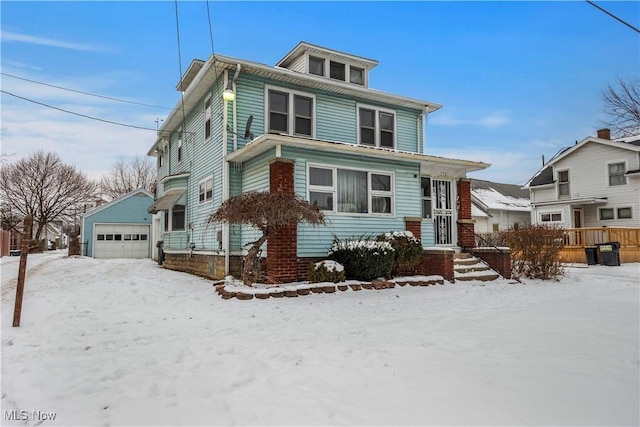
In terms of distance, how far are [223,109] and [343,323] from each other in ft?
24.9

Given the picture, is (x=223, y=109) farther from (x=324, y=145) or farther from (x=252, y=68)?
(x=324, y=145)

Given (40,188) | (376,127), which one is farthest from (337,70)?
(40,188)

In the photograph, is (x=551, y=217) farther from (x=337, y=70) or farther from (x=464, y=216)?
(x=337, y=70)

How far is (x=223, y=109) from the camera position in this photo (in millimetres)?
11148

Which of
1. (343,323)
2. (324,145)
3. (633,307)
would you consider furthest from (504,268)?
(343,323)

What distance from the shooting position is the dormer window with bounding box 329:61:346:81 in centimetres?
1375

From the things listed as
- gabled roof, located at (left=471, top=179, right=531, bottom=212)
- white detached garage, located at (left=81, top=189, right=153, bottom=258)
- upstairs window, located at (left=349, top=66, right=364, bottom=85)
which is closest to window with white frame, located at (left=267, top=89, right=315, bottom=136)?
upstairs window, located at (left=349, top=66, right=364, bottom=85)

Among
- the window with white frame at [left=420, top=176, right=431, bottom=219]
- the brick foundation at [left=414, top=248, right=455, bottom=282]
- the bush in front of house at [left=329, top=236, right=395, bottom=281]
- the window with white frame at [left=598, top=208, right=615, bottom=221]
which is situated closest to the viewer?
the bush in front of house at [left=329, top=236, right=395, bottom=281]

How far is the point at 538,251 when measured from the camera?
11.6m

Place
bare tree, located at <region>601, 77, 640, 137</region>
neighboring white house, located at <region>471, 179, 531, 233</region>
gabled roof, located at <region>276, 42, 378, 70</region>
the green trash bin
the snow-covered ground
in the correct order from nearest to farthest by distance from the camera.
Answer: the snow-covered ground
gabled roof, located at <region>276, 42, 378, 70</region>
bare tree, located at <region>601, 77, 640, 137</region>
the green trash bin
neighboring white house, located at <region>471, 179, 531, 233</region>

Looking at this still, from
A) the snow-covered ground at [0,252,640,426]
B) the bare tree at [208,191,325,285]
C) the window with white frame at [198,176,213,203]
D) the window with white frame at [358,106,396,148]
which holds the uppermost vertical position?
the window with white frame at [358,106,396,148]

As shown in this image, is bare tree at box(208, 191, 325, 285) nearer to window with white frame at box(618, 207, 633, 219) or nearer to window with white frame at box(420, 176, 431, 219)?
window with white frame at box(420, 176, 431, 219)

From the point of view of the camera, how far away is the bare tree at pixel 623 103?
47.9 feet

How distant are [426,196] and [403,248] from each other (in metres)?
3.52
